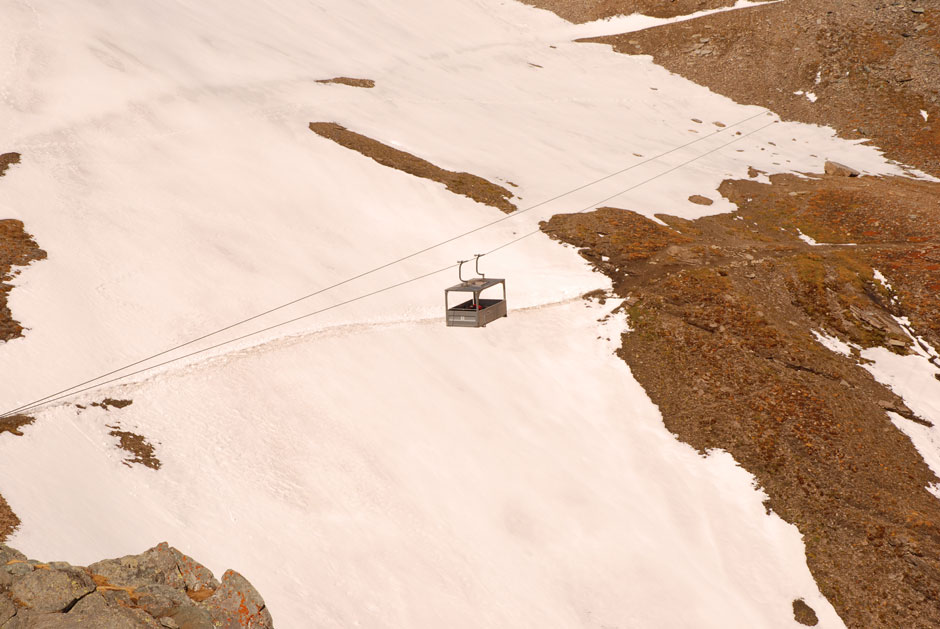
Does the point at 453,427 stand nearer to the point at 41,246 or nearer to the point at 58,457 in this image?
the point at 58,457

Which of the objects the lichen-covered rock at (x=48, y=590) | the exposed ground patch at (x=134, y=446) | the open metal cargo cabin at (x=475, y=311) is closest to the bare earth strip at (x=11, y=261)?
the exposed ground patch at (x=134, y=446)

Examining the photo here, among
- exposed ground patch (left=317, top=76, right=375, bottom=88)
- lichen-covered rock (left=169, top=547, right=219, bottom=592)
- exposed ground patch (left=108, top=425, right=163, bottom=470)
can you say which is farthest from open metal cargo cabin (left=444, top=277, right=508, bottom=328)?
exposed ground patch (left=317, top=76, right=375, bottom=88)

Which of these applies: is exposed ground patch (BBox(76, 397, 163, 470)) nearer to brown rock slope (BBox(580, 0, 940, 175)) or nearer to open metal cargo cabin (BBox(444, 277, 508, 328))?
open metal cargo cabin (BBox(444, 277, 508, 328))

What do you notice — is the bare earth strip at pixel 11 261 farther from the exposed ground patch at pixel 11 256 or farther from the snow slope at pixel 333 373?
the snow slope at pixel 333 373

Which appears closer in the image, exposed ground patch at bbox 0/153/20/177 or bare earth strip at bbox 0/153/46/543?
bare earth strip at bbox 0/153/46/543

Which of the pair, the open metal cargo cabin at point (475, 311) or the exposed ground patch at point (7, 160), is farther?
the exposed ground patch at point (7, 160)
